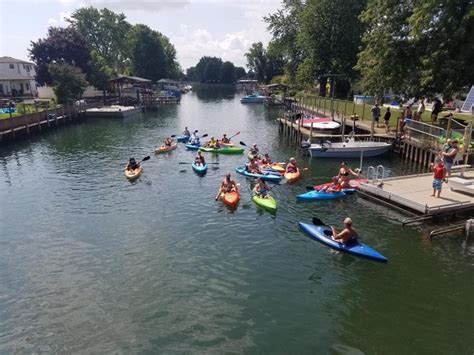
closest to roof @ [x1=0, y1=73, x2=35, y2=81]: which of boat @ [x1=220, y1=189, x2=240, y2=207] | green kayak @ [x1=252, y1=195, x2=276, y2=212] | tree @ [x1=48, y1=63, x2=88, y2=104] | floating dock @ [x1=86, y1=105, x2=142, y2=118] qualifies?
tree @ [x1=48, y1=63, x2=88, y2=104]

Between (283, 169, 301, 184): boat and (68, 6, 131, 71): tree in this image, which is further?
(68, 6, 131, 71): tree

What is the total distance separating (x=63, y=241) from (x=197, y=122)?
151ft

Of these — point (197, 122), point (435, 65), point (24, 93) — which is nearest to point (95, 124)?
point (197, 122)

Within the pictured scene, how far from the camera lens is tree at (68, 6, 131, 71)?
352 feet

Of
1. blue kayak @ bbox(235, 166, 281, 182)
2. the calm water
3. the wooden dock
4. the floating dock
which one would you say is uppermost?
the floating dock

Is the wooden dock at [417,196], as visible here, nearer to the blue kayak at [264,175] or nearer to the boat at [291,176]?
the boat at [291,176]

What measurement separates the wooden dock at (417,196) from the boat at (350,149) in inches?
370

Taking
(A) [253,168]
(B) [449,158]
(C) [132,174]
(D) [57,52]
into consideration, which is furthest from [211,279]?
(D) [57,52]

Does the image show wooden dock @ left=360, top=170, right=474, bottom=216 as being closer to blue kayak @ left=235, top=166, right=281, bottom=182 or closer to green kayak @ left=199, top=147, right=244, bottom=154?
blue kayak @ left=235, top=166, right=281, bottom=182

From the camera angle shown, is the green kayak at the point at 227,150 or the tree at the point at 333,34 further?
the tree at the point at 333,34

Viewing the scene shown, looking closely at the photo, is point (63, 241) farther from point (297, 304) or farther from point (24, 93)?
point (24, 93)

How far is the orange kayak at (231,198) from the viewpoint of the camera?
21.8 meters

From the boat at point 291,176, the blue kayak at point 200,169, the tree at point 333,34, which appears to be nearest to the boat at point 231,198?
the boat at point 291,176

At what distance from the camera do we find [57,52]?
254 ft
